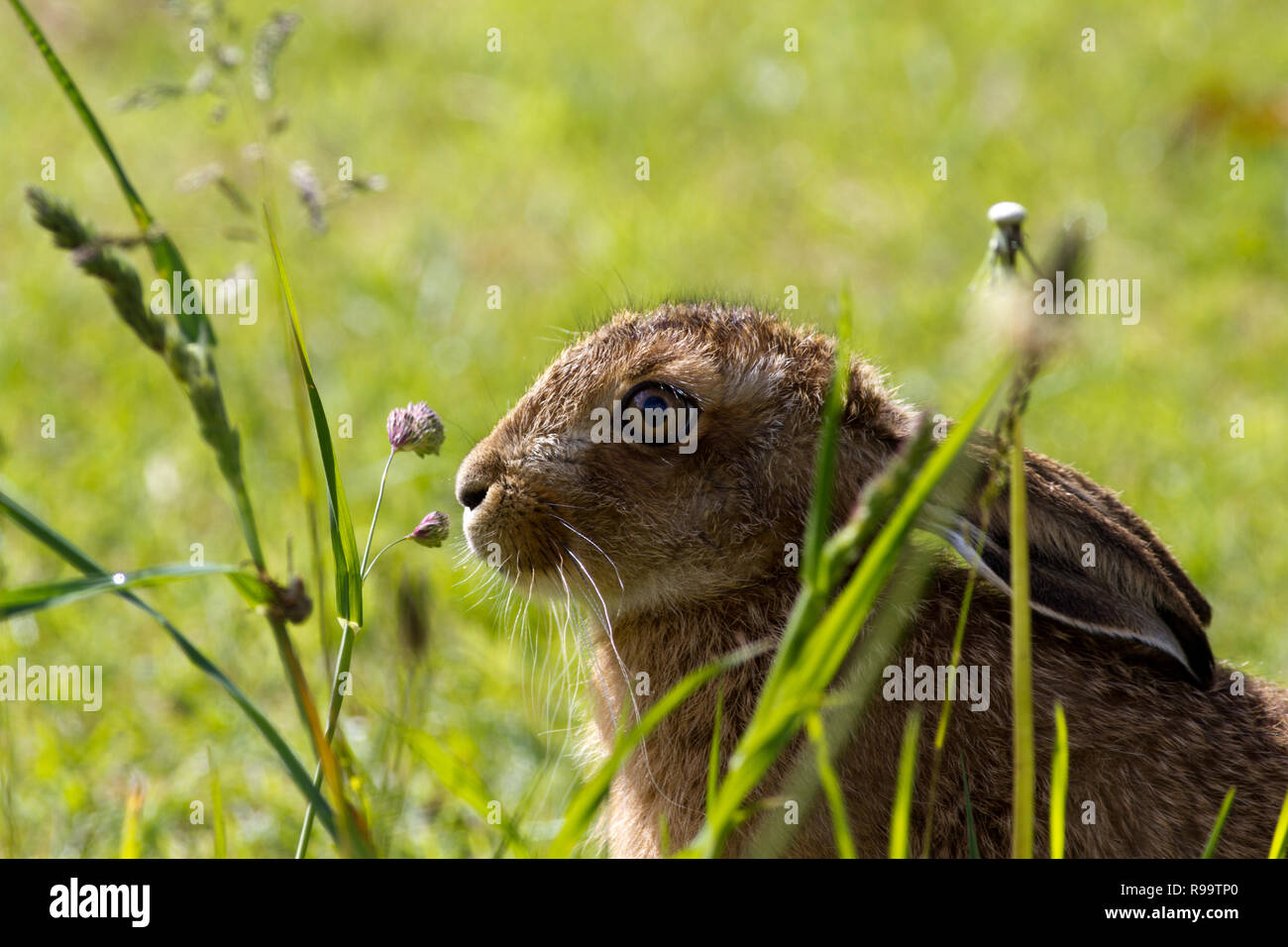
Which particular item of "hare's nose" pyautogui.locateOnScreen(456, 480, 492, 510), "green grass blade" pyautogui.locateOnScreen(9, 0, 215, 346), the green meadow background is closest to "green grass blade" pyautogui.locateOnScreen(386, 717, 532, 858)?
the green meadow background

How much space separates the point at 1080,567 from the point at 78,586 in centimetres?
198

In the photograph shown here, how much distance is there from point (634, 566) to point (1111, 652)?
3.67 feet

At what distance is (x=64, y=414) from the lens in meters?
6.02

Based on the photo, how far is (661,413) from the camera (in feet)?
11.0

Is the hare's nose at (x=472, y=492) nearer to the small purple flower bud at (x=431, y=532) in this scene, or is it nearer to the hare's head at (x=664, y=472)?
the hare's head at (x=664, y=472)

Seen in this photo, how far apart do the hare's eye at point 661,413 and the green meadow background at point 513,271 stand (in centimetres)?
66

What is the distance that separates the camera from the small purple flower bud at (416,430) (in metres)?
2.49

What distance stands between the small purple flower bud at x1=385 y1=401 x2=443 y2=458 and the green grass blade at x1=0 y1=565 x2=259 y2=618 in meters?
0.52

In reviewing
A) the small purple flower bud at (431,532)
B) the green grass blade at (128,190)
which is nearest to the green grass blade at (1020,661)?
the small purple flower bud at (431,532)

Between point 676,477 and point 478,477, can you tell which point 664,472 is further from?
point 478,477

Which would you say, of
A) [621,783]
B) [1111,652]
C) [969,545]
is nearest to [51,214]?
[969,545]

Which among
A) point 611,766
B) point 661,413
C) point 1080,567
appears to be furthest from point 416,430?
point 1080,567

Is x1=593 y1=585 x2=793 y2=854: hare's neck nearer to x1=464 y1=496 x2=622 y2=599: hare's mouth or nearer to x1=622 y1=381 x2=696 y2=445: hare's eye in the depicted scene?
x1=464 y1=496 x2=622 y2=599: hare's mouth
